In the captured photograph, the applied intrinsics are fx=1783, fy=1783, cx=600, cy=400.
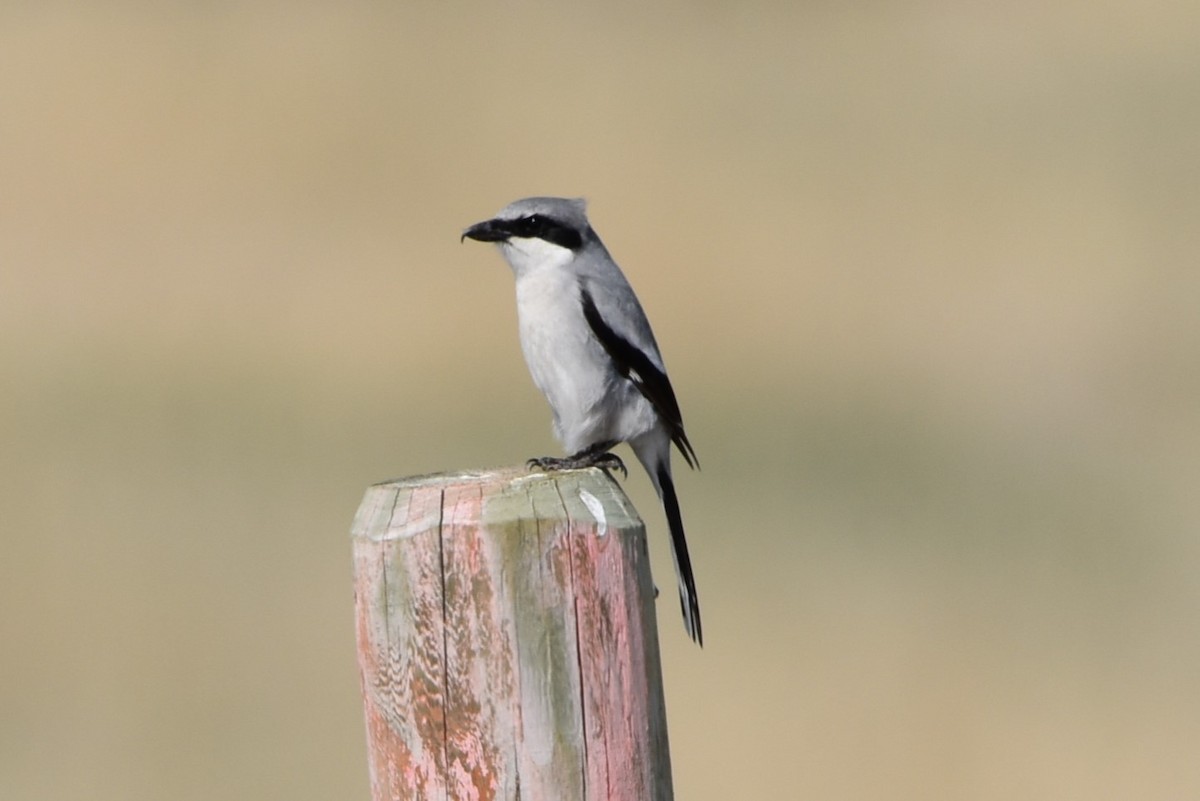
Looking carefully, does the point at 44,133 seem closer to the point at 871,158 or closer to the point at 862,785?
the point at 871,158

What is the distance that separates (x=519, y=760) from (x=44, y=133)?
505 inches

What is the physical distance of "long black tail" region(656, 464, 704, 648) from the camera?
4.55 metres

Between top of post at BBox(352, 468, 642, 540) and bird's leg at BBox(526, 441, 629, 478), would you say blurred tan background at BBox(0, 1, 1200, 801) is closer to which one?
bird's leg at BBox(526, 441, 629, 478)

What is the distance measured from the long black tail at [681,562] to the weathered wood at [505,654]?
1.49 meters

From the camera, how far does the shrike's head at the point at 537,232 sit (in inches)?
210

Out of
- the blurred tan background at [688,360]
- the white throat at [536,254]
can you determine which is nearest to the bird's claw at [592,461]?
the white throat at [536,254]

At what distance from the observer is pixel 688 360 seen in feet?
40.5

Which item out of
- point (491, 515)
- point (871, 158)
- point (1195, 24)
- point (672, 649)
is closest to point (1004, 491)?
point (672, 649)

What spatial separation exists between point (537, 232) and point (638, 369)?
567mm

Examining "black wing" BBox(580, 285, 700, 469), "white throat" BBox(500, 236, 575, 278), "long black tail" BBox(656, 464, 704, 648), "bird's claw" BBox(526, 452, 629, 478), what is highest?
"white throat" BBox(500, 236, 575, 278)

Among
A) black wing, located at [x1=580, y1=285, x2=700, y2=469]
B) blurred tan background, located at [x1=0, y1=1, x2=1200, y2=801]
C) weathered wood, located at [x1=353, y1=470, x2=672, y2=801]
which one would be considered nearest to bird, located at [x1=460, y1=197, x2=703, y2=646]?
black wing, located at [x1=580, y1=285, x2=700, y2=469]

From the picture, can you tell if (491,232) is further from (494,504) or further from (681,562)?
(494,504)

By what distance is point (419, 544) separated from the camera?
2707mm

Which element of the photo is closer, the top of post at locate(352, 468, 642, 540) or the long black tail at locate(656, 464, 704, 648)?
the top of post at locate(352, 468, 642, 540)
